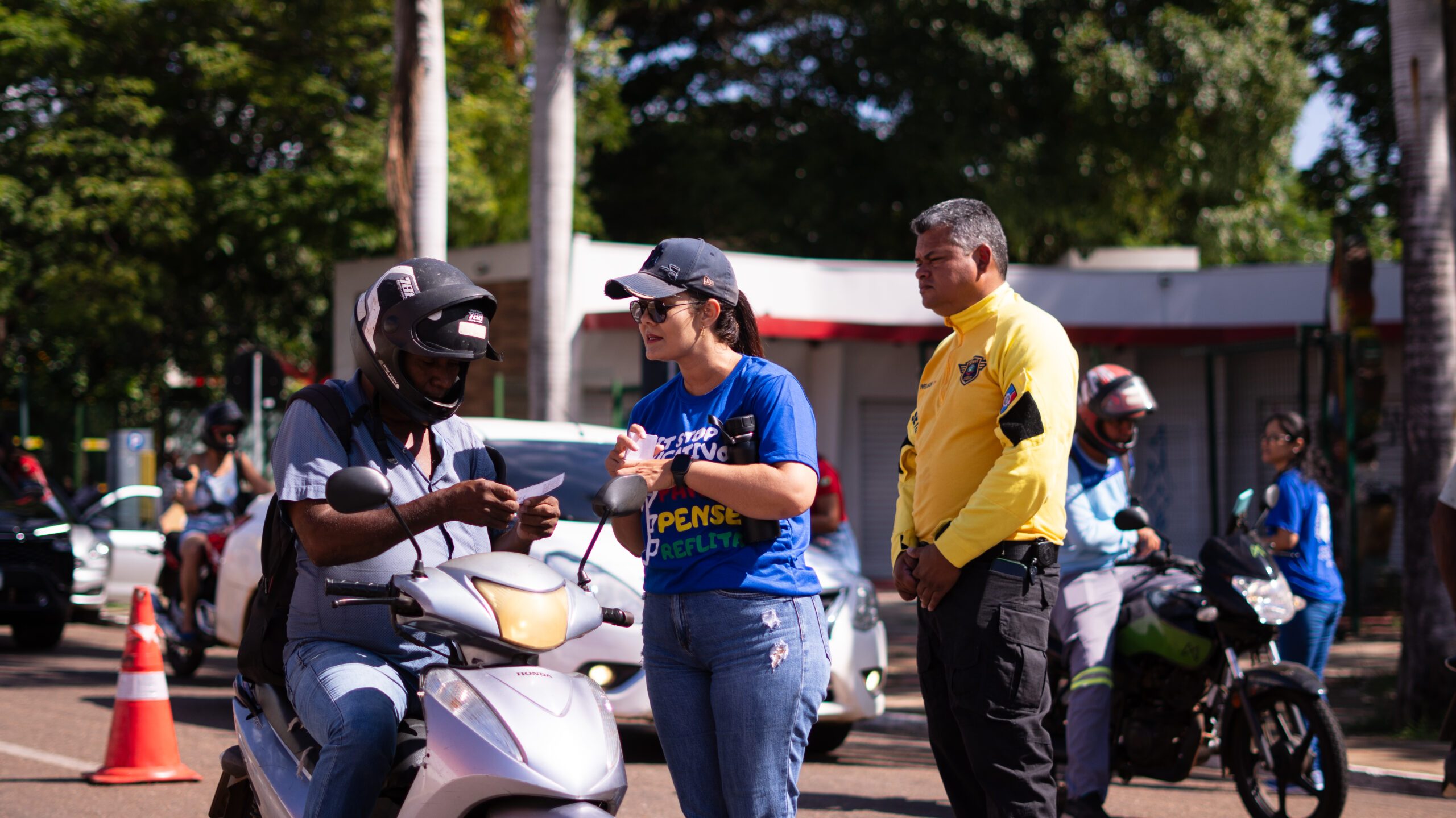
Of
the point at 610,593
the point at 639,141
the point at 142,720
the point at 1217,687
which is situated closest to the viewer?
the point at 1217,687

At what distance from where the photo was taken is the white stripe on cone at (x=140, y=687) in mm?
6688

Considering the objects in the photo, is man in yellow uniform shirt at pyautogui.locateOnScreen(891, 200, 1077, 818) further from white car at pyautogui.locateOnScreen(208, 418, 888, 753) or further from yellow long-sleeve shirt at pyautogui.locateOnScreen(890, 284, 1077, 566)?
white car at pyautogui.locateOnScreen(208, 418, 888, 753)

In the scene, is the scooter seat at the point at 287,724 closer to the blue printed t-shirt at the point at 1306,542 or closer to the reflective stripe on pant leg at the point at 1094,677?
the reflective stripe on pant leg at the point at 1094,677

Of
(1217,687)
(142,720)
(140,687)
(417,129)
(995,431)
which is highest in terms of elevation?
(417,129)

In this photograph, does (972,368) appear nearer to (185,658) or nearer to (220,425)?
(220,425)

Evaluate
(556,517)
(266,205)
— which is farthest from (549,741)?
(266,205)

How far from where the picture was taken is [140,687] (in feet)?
22.0

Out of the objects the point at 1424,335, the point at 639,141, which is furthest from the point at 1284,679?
the point at 639,141

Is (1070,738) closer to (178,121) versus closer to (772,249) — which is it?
(178,121)

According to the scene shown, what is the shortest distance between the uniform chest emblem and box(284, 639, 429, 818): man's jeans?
5.59ft

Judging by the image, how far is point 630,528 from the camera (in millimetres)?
3771

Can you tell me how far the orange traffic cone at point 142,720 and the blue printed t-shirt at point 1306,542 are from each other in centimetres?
571

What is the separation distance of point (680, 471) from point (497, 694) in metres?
0.73

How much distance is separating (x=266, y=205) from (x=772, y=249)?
10923 mm
